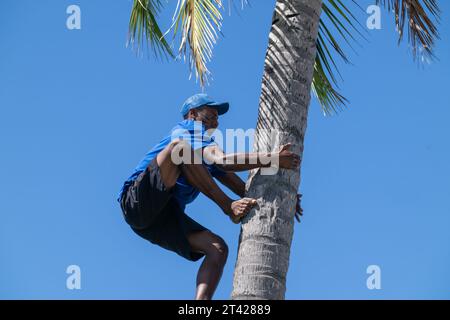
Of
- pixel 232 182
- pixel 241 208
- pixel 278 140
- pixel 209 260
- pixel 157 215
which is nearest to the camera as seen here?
pixel 241 208

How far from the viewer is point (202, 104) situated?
5719 millimetres

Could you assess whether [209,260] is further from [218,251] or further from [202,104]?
[202,104]

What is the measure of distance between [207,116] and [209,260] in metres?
1.09

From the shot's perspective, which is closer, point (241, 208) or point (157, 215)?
point (241, 208)

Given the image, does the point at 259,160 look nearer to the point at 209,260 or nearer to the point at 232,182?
the point at 209,260

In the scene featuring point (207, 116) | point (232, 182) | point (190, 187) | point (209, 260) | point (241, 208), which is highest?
point (207, 116)

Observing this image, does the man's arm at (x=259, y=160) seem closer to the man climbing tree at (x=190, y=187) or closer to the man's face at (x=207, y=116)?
the man climbing tree at (x=190, y=187)

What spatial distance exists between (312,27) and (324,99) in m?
1.91

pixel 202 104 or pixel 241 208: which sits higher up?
pixel 202 104

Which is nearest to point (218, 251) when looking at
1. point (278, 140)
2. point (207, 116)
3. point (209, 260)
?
point (209, 260)

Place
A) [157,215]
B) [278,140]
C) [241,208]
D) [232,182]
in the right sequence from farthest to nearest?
[232,182], [157,215], [278,140], [241,208]

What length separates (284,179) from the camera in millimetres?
4859
